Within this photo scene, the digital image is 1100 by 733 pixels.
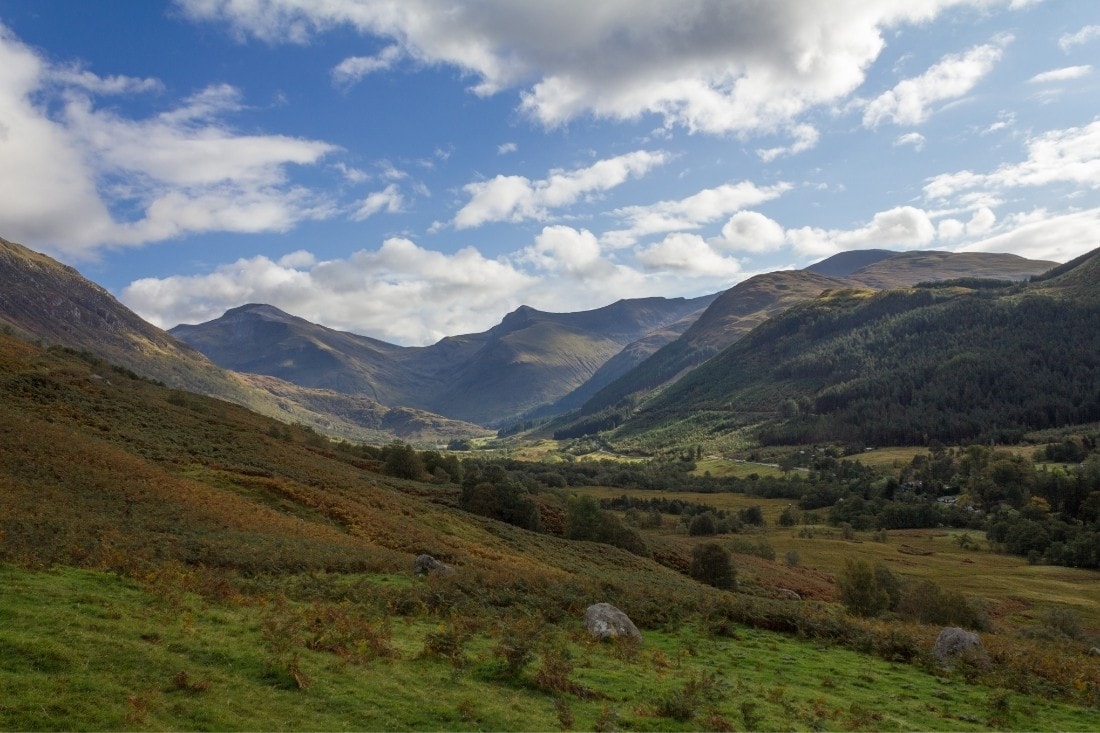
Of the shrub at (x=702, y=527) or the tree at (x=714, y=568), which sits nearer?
the tree at (x=714, y=568)

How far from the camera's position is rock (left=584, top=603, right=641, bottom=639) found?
2338 cm

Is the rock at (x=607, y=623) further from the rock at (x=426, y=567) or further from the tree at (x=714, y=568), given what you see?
the tree at (x=714, y=568)

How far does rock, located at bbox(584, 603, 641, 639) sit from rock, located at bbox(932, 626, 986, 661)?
1263cm

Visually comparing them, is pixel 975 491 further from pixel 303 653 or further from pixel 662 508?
pixel 303 653

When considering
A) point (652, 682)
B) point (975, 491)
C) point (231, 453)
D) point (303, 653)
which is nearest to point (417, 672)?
point (303, 653)

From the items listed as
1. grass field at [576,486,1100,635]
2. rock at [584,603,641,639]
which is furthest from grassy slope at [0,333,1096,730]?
grass field at [576,486,1100,635]

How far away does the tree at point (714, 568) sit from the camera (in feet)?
193

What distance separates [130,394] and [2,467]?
1714 inches

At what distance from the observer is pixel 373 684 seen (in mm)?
14930

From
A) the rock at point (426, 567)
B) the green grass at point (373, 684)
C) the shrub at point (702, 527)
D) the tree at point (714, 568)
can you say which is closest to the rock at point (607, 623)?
the green grass at point (373, 684)

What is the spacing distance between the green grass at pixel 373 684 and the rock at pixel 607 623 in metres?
0.94

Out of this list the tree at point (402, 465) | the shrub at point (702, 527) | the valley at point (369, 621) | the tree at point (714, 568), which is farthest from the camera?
the shrub at point (702, 527)

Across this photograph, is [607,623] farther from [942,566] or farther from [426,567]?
[942,566]

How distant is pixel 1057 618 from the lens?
52.8 meters
